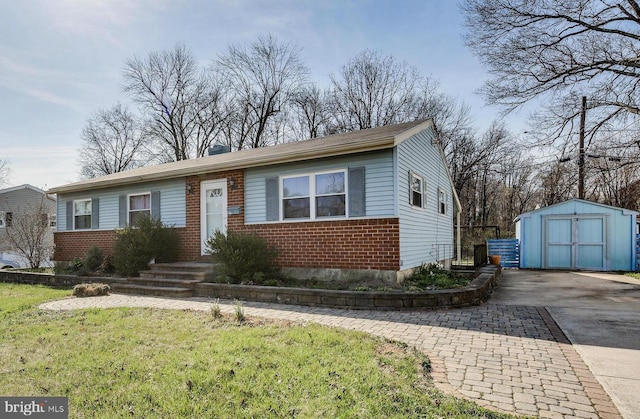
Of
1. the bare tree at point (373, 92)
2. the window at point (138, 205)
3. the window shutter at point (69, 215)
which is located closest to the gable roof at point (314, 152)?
the window at point (138, 205)

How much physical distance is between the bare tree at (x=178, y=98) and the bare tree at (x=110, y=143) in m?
4.31

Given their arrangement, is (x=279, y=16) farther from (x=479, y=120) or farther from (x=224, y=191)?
(x=479, y=120)

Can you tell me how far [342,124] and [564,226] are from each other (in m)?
16.5

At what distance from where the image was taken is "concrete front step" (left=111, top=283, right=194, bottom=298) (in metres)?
8.13

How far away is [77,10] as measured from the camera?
727 centimetres

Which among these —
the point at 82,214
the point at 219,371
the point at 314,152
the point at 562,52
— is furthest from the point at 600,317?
the point at 82,214

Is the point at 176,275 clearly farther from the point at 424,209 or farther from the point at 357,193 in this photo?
the point at 424,209

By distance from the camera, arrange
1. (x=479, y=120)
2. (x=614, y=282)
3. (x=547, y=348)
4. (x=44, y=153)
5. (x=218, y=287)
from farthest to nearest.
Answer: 1. (x=479, y=120)
2. (x=44, y=153)
3. (x=614, y=282)
4. (x=218, y=287)
5. (x=547, y=348)

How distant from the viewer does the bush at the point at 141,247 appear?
389 inches

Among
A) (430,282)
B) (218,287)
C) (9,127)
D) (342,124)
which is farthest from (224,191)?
(342,124)

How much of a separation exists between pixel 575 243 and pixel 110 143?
118 feet

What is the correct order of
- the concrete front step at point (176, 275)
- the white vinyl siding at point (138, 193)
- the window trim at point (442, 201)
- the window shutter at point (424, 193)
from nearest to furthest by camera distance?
the concrete front step at point (176, 275) < the window shutter at point (424, 193) < the white vinyl siding at point (138, 193) < the window trim at point (442, 201)

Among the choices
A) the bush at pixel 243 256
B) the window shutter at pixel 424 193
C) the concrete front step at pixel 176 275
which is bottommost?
the concrete front step at pixel 176 275

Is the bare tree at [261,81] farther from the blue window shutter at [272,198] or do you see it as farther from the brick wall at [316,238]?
the blue window shutter at [272,198]
